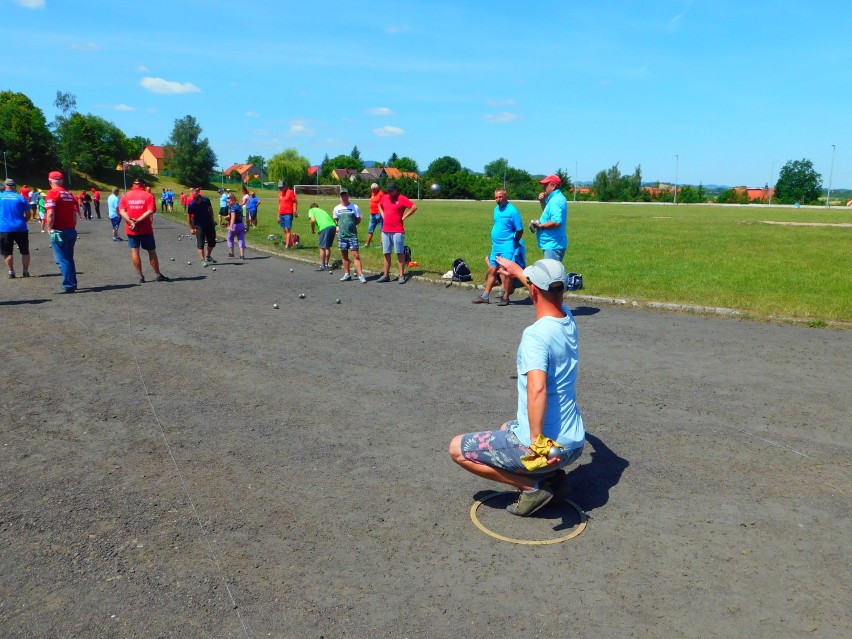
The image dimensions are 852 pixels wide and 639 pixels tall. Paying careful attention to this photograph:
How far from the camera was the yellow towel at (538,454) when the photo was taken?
399 centimetres

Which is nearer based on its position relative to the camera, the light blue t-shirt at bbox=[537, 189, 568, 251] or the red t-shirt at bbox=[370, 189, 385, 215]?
the light blue t-shirt at bbox=[537, 189, 568, 251]

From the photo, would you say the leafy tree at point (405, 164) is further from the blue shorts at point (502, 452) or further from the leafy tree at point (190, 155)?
the blue shorts at point (502, 452)

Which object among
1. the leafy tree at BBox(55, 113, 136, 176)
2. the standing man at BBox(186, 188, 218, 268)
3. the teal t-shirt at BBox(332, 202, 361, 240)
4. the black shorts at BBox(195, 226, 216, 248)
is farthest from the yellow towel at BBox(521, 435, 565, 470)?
the leafy tree at BBox(55, 113, 136, 176)

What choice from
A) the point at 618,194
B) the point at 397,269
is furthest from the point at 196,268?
the point at 618,194

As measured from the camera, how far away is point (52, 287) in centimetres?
1312

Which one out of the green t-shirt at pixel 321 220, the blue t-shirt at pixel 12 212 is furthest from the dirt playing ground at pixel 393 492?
the green t-shirt at pixel 321 220

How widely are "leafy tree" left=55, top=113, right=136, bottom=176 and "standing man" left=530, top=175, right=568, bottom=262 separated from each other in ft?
344

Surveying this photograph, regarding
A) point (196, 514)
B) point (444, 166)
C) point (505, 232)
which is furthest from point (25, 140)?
point (196, 514)

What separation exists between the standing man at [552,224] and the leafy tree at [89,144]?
105 metres

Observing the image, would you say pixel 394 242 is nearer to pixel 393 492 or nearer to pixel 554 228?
pixel 554 228

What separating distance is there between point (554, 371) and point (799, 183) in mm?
147481

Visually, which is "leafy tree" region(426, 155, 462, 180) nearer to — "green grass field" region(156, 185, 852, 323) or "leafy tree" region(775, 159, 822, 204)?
"leafy tree" region(775, 159, 822, 204)

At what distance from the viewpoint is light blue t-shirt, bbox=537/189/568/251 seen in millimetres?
10664

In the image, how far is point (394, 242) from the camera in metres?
14.4
